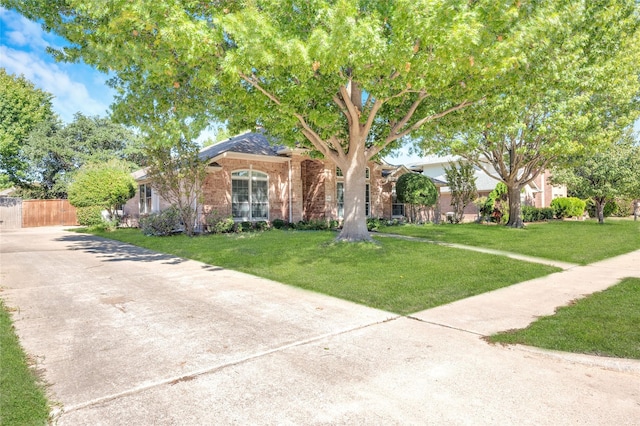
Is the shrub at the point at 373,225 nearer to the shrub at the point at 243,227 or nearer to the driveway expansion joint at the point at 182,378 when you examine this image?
the shrub at the point at 243,227

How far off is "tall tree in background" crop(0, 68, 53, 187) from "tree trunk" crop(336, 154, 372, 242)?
94.5 feet

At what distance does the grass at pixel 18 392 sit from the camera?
2.80 m

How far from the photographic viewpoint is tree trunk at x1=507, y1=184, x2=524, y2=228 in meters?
21.8

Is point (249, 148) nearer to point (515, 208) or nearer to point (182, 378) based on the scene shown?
point (515, 208)

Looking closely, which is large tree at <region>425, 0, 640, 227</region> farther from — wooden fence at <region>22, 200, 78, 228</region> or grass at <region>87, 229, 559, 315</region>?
wooden fence at <region>22, 200, 78, 228</region>

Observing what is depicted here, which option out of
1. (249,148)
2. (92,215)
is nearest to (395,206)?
(249,148)

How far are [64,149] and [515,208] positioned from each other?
115 feet

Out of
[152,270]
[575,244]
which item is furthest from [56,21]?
[575,244]

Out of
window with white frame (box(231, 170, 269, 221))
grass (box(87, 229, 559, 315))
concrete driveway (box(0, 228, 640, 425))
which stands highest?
window with white frame (box(231, 170, 269, 221))

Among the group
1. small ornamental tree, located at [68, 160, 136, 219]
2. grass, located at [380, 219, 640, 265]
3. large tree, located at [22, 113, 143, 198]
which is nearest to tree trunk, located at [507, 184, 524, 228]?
grass, located at [380, 219, 640, 265]

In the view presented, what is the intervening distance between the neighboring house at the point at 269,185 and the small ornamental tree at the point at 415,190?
137 cm

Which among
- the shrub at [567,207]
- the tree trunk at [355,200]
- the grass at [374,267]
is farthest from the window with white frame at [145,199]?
the shrub at [567,207]

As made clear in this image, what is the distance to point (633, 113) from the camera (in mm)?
18406

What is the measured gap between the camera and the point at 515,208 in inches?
875
